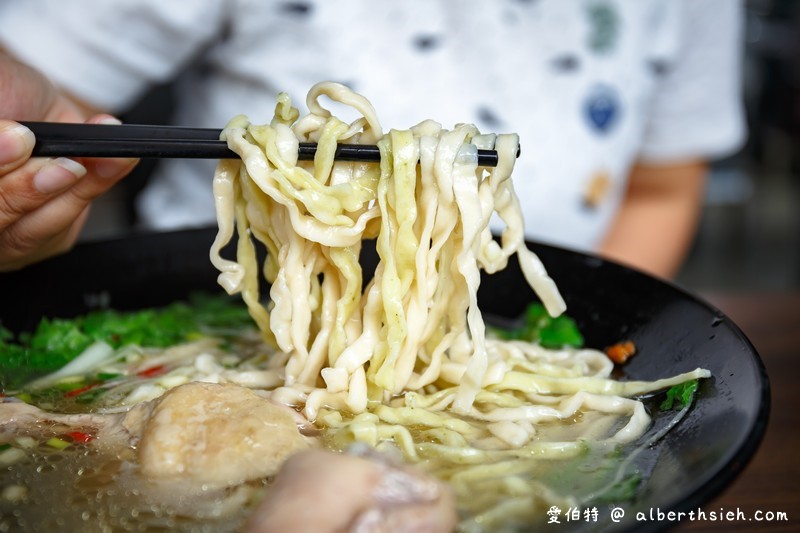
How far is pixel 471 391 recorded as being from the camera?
133 cm

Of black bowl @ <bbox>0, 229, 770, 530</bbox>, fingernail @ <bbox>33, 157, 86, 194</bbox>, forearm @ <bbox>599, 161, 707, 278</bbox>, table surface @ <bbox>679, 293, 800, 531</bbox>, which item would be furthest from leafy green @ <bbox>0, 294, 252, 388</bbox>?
forearm @ <bbox>599, 161, 707, 278</bbox>

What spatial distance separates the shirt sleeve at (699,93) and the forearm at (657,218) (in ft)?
0.32

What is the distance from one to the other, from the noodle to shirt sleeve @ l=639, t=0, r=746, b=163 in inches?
67.1

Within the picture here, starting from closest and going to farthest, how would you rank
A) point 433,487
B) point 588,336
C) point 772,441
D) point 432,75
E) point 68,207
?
point 433,487 < point 68,207 < point 772,441 < point 588,336 < point 432,75

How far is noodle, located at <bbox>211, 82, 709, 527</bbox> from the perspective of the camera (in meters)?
1.26

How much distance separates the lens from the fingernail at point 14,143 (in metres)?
→ 1.19

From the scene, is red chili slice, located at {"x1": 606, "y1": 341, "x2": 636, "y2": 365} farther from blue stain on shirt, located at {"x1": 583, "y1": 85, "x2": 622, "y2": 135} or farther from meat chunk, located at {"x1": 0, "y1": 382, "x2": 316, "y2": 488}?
blue stain on shirt, located at {"x1": 583, "y1": 85, "x2": 622, "y2": 135}

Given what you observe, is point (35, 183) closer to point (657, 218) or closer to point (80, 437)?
point (80, 437)

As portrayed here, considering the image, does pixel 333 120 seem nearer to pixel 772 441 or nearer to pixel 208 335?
pixel 208 335

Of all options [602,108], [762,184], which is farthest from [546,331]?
[762,184]

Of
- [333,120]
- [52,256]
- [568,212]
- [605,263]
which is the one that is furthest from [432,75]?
[52,256]

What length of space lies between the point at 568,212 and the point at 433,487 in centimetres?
164

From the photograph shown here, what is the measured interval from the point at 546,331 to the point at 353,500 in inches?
34.0

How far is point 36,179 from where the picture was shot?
1283mm
